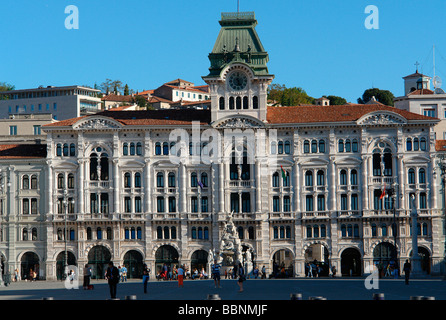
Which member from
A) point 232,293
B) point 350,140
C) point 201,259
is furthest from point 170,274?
point 232,293

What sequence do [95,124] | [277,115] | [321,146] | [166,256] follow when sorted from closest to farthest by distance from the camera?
[321,146] < [95,124] < [166,256] < [277,115]

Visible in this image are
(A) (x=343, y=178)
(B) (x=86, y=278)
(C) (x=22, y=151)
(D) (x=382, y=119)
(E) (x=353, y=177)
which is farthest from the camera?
(C) (x=22, y=151)

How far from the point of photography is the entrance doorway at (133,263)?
97.2 meters

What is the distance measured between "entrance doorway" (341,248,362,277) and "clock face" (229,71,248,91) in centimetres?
1948

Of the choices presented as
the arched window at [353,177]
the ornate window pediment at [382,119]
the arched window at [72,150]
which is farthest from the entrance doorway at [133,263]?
the ornate window pediment at [382,119]

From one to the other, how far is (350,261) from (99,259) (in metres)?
24.9

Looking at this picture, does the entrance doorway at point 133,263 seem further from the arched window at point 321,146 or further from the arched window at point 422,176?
the arched window at point 422,176

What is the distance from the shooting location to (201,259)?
319 feet

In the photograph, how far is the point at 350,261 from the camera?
9738 centimetres

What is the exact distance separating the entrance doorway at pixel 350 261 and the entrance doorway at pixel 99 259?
23.3 meters

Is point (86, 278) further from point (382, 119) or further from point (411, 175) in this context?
point (411, 175)

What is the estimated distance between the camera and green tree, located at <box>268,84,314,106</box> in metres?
156

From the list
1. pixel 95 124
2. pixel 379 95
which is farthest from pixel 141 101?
pixel 95 124
